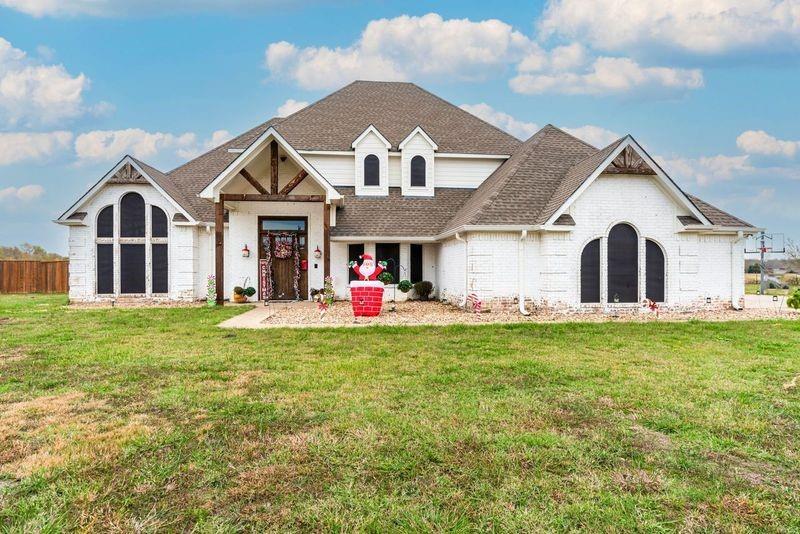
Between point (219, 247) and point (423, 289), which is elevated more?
point (219, 247)

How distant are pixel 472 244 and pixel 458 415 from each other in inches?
376

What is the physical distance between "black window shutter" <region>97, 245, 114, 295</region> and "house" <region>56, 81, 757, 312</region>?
50 mm

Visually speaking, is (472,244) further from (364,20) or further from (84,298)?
(364,20)

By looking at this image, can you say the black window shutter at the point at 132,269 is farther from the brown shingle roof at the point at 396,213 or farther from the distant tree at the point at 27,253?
the distant tree at the point at 27,253

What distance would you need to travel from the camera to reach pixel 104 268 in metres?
16.6

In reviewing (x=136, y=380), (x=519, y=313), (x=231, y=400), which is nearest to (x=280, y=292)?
(x=519, y=313)

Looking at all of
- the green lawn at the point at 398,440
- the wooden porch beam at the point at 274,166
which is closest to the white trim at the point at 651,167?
the green lawn at the point at 398,440

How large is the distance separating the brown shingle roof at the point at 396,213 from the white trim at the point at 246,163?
7.04 feet

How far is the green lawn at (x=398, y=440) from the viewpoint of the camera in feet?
9.17

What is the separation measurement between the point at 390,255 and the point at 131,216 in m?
9.93

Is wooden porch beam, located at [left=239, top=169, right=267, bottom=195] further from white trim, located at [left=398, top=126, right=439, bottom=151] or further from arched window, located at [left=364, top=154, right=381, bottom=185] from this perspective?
white trim, located at [left=398, top=126, right=439, bottom=151]

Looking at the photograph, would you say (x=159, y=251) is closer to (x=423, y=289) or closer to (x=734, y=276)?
(x=423, y=289)

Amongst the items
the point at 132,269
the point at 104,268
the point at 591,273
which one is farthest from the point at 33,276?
the point at 591,273

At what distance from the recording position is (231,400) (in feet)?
16.5
